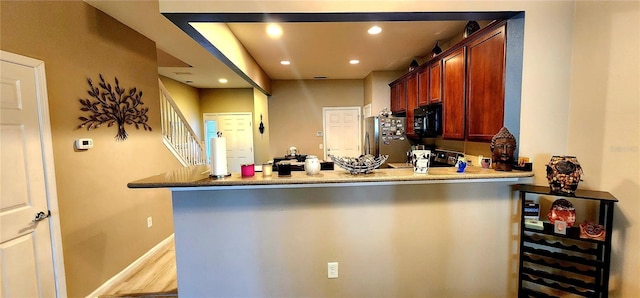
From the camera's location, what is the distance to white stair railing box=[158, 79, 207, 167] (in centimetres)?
347

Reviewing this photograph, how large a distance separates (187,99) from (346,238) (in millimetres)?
5341

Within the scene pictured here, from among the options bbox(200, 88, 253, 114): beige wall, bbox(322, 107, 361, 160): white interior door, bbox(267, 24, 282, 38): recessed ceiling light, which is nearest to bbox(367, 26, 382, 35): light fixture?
bbox(267, 24, 282, 38): recessed ceiling light

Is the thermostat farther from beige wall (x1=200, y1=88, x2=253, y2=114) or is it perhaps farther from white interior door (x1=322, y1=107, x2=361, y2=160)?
white interior door (x1=322, y1=107, x2=361, y2=160)

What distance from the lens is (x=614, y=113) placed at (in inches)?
63.0

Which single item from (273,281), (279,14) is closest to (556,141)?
(279,14)

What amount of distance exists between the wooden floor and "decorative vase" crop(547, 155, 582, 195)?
299 centimetres

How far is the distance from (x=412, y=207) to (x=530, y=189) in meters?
0.79

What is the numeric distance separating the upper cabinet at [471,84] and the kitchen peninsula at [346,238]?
25.2 inches

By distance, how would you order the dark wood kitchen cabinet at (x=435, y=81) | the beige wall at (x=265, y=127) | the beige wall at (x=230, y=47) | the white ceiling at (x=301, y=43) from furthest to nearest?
the beige wall at (x=265, y=127), the dark wood kitchen cabinet at (x=435, y=81), the white ceiling at (x=301, y=43), the beige wall at (x=230, y=47)

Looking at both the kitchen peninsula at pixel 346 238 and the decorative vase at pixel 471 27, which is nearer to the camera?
the kitchen peninsula at pixel 346 238

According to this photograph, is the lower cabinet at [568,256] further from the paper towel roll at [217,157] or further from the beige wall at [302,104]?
the beige wall at [302,104]

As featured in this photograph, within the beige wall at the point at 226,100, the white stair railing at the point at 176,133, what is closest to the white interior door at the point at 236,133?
the beige wall at the point at 226,100

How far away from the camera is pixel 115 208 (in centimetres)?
242

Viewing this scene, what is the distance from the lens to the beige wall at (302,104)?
19.6 feet
